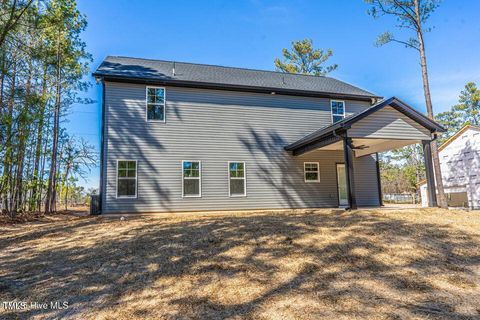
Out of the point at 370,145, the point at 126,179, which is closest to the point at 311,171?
the point at 370,145

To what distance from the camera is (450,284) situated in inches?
142

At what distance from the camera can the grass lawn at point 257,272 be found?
3098 mm

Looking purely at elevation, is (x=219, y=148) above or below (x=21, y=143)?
below

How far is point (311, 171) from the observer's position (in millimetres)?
12211

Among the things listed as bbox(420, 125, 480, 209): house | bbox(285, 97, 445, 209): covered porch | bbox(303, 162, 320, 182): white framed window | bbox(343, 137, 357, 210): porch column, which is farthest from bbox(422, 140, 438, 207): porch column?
bbox(420, 125, 480, 209): house

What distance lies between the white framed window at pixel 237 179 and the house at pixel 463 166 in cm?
1339

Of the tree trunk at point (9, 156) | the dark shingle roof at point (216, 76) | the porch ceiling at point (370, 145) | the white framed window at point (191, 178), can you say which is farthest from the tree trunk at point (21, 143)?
the porch ceiling at point (370, 145)

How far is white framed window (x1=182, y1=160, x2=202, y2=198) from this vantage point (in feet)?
34.7

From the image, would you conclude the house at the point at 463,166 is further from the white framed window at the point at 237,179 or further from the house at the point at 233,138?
the white framed window at the point at 237,179

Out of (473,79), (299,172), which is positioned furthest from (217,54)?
(473,79)

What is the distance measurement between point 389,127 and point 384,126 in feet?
0.70

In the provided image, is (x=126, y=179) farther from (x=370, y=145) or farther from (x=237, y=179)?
(x=370, y=145)

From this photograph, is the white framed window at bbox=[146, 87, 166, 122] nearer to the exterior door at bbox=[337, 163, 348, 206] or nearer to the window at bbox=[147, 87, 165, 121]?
the window at bbox=[147, 87, 165, 121]

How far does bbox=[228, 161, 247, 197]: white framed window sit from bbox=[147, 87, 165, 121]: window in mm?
3144
